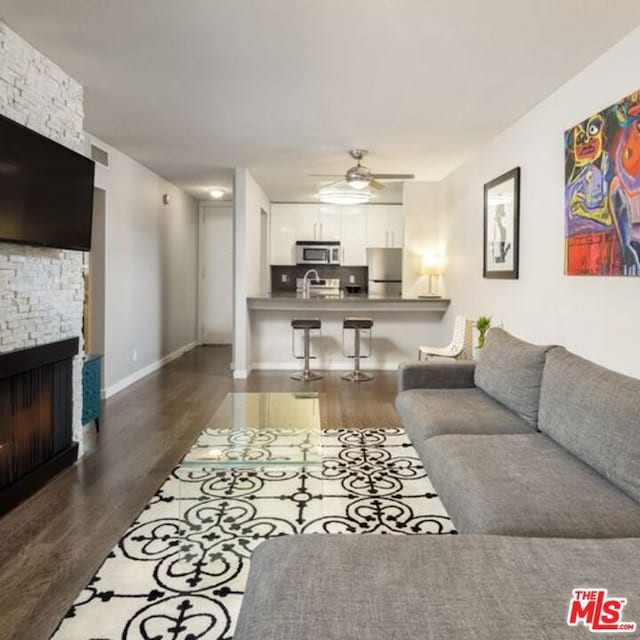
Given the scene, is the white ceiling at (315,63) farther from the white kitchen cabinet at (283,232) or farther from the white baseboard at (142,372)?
the white kitchen cabinet at (283,232)

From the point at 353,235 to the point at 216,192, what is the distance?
226 centimetres

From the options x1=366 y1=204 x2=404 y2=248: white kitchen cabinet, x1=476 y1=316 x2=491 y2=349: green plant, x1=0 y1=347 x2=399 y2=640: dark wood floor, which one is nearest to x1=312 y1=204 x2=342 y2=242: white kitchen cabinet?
x1=366 y1=204 x2=404 y2=248: white kitchen cabinet

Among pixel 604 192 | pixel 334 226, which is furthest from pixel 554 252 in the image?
pixel 334 226

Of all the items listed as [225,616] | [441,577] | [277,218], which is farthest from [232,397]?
[277,218]

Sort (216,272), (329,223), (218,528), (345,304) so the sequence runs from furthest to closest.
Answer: (216,272)
(329,223)
(345,304)
(218,528)

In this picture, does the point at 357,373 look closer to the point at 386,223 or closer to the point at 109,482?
the point at 386,223

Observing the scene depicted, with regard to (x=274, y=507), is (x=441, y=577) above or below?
above

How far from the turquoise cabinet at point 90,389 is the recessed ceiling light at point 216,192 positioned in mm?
4081

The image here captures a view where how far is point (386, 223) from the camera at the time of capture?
27.7ft

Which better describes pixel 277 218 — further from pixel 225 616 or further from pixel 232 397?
pixel 225 616

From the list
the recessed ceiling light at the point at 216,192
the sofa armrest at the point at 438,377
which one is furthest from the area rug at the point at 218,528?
the recessed ceiling light at the point at 216,192

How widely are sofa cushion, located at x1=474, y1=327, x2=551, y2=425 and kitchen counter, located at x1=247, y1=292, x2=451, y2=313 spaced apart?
2764 millimetres

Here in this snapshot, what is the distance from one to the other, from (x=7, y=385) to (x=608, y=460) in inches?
111

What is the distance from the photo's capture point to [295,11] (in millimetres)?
2430
